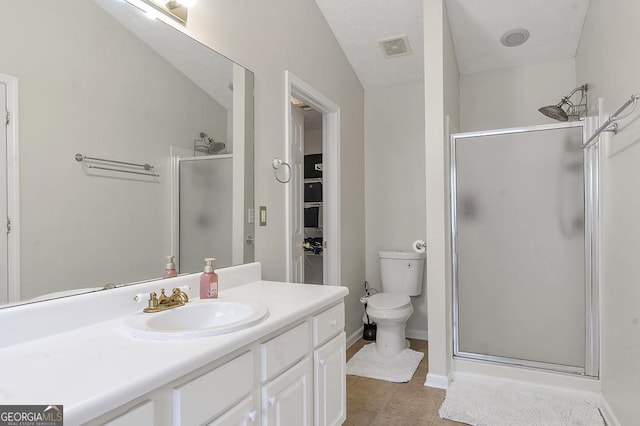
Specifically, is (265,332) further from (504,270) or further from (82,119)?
(504,270)

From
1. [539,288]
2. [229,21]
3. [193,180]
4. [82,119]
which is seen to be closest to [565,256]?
[539,288]

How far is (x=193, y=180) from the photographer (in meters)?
1.74

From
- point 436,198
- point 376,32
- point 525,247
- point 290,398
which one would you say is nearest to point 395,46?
point 376,32

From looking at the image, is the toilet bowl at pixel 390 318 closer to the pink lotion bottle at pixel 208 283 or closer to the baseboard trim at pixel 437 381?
the baseboard trim at pixel 437 381

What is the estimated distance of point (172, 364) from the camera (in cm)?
89

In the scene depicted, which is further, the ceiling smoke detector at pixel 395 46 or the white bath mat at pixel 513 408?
the ceiling smoke detector at pixel 395 46

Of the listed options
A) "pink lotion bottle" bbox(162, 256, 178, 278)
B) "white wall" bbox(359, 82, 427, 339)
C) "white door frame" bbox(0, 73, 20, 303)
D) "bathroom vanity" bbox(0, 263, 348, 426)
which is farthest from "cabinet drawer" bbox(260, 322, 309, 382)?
"white wall" bbox(359, 82, 427, 339)

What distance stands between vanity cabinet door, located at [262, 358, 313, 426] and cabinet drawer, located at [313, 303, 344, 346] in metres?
0.11

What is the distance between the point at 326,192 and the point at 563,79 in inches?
86.3

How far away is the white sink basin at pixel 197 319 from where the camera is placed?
1.08m

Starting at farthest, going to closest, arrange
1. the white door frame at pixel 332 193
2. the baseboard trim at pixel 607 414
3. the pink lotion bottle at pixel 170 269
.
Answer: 1. the white door frame at pixel 332 193
2. the baseboard trim at pixel 607 414
3. the pink lotion bottle at pixel 170 269

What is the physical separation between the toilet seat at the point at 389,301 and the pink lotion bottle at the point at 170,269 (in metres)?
1.81

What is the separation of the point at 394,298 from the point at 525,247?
3.56ft

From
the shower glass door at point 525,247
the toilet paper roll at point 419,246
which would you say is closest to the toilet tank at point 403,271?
the toilet paper roll at point 419,246
